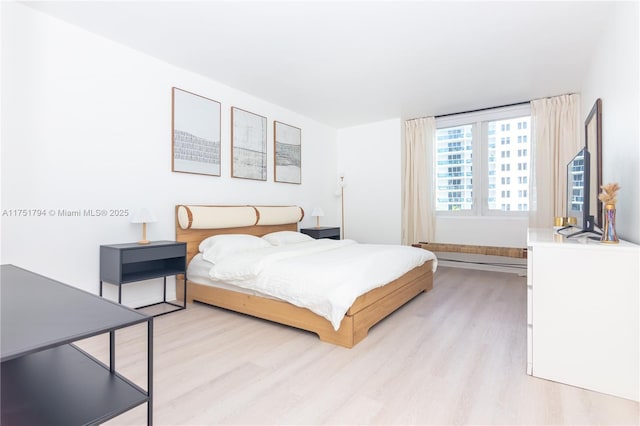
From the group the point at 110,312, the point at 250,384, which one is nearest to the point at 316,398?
the point at 250,384

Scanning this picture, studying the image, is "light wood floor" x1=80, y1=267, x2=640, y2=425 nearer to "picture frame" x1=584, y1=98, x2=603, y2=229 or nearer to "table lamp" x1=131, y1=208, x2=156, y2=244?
"table lamp" x1=131, y1=208, x2=156, y2=244

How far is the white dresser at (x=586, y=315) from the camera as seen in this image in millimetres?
1629

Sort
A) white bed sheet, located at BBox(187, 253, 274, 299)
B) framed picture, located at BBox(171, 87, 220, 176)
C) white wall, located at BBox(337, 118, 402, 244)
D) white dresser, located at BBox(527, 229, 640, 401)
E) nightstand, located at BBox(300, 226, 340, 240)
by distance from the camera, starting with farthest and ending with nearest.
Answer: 1. white wall, located at BBox(337, 118, 402, 244)
2. nightstand, located at BBox(300, 226, 340, 240)
3. framed picture, located at BBox(171, 87, 220, 176)
4. white bed sheet, located at BBox(187, 253, 274, 299)
5. white dresser, located at BBox(527, 229, 640, 401)

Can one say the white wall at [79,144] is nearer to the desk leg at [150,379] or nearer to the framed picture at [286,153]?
the framed picture at [286,153]

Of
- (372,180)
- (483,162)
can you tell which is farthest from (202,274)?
(483,162)

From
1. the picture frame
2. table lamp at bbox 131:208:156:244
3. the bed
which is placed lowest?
the bed

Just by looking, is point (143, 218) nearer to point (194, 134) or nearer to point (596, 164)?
point (194, 134)

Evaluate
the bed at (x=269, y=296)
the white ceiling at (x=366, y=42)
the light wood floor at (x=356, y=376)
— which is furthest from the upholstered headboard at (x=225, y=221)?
the white ceiling at (x=366, y=42)

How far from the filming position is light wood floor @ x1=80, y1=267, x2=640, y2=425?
4.86ft

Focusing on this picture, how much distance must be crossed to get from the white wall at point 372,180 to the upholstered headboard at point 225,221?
1588mm

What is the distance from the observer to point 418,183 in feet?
17.2

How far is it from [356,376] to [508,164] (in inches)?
166

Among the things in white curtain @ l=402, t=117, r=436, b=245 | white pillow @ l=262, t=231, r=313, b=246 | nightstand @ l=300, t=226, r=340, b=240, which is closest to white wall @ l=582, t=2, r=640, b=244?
white curtain @ l=402, t=117, r=436, b=245

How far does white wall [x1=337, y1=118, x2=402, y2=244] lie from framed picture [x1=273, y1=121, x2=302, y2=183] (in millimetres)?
1188
